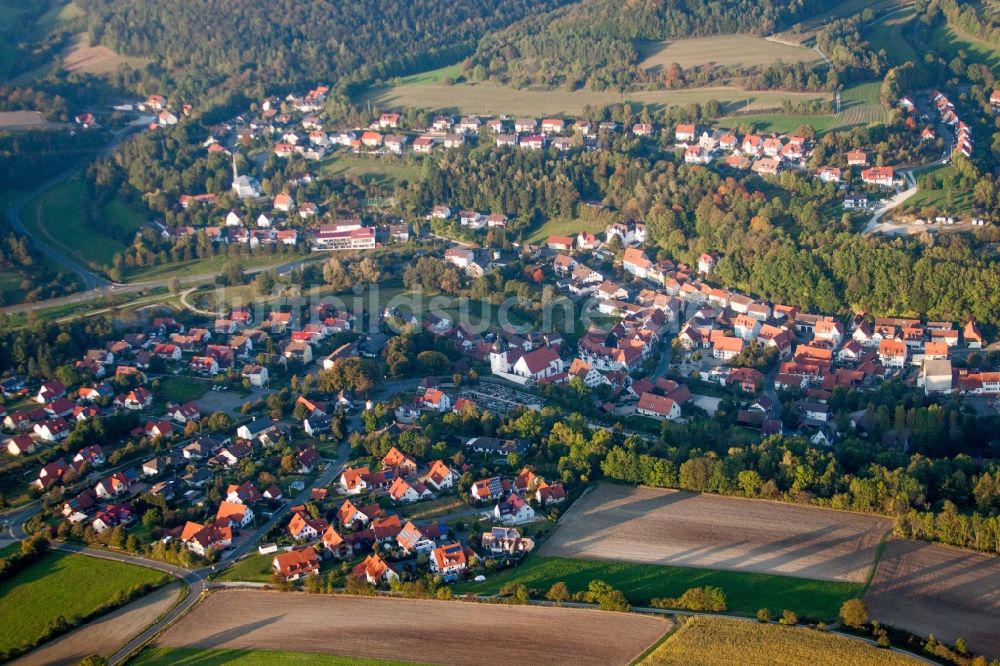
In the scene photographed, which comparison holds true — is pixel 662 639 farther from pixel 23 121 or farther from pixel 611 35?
pixel 611 35

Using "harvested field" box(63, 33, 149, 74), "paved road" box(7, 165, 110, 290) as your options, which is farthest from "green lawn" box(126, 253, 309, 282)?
"harvested field" box(63, 33, 149, 74)

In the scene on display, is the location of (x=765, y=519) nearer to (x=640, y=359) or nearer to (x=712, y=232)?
(x=640, y=359)

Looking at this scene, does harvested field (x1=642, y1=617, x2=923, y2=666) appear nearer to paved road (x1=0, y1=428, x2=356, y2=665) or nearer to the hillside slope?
paved road (x1=0, y1=428, x2=356, y2=665)

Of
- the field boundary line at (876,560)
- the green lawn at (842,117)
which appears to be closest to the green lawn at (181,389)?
the field boundary line at (876,560)

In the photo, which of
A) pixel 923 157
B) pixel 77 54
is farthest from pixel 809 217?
pixel 77 54

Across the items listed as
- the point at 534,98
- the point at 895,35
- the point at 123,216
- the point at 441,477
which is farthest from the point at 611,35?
the point at 441,477

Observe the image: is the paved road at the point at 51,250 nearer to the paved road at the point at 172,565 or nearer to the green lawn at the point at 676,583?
the paved road at the point at 172,565
